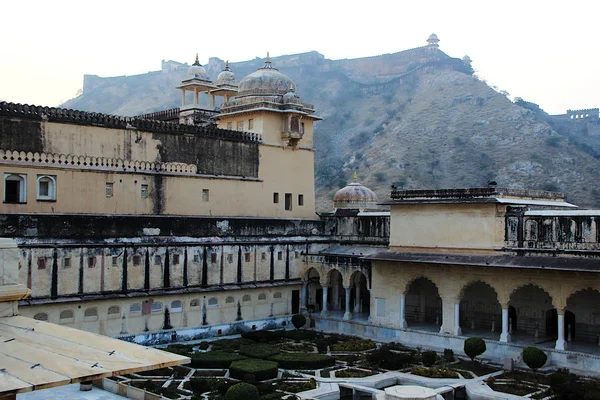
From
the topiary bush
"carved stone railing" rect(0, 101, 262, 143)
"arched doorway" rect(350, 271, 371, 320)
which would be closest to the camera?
the topiary bush

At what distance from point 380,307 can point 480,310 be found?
14.0 ft

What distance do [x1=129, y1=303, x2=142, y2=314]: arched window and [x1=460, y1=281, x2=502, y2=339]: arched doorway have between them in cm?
1328

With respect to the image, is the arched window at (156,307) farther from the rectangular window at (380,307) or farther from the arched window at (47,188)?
the rectangular window at (380,307)

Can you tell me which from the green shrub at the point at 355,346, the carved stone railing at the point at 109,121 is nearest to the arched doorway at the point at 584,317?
the green shrub at the point at 355,346

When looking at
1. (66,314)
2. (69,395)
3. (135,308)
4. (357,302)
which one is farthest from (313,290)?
(69,395)

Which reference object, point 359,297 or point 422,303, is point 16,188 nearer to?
point 359,297

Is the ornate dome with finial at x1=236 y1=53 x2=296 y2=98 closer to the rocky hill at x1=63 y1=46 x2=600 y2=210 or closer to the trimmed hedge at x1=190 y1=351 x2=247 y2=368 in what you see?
the trimmed hedge at x1=190 y1=351 x2=247 y2=368

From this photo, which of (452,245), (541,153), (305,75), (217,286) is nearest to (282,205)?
(217,286)

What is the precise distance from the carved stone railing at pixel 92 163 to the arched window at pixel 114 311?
605 centimetres

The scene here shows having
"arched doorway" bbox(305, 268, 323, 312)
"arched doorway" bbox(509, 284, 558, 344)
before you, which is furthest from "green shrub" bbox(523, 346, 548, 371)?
"arched doorway" bbox(305, 268, 323, 312)

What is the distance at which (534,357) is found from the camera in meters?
22.8

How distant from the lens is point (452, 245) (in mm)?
27531

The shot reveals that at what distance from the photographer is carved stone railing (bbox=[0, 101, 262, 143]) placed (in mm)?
27203

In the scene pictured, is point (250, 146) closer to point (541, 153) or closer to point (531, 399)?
point (531, 399)
